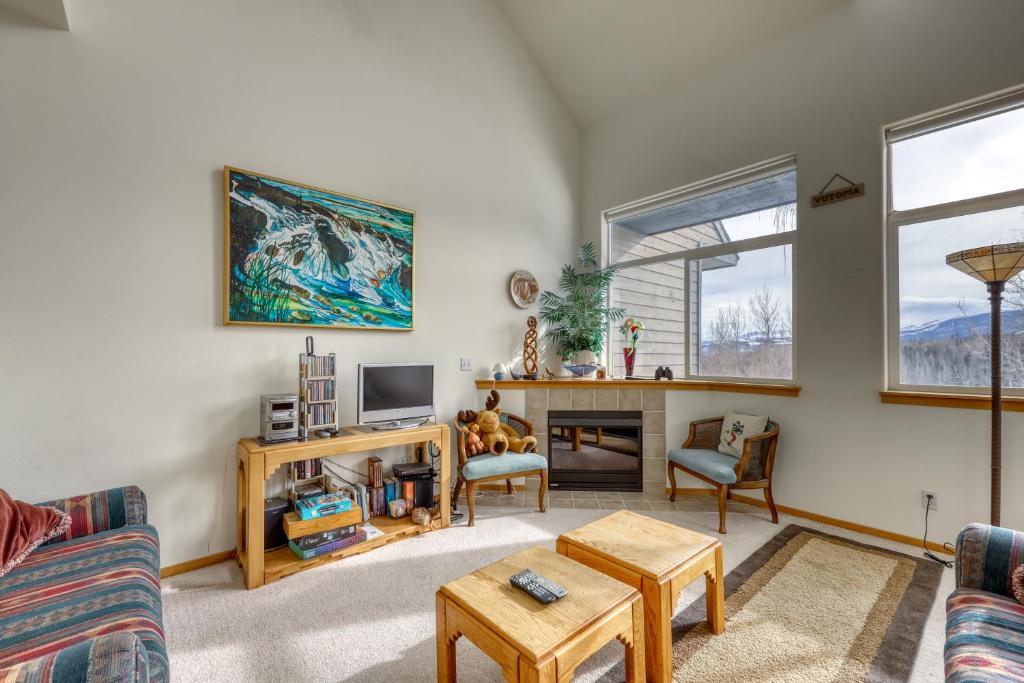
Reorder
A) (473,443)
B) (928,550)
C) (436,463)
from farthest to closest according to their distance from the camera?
(436,463) → (473,443) → (928,550)

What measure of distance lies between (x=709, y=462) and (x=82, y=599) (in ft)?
10.6

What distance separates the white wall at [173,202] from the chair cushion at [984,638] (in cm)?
295

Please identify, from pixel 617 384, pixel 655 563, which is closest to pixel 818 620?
pixel 655 563

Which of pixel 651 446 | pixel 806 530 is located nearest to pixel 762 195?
pixel 651 446

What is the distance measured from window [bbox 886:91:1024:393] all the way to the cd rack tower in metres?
3.60

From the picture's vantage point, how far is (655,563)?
1680mm

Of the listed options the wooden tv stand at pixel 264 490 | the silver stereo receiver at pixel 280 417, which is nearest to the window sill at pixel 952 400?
the wooden tv stand at pixel 264 490

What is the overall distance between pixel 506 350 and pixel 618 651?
100 inches

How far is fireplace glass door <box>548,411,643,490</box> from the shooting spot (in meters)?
3.72

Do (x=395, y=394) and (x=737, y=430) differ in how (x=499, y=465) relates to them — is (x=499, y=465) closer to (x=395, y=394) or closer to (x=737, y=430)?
(x=395, y=394)

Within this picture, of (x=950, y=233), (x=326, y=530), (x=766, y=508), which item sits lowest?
(x=766, y=508)

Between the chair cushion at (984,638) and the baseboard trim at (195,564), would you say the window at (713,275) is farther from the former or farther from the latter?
the baseboard trim at (195,564)

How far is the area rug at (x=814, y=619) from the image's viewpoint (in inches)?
65.1

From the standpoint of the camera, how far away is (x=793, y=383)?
3.21m
